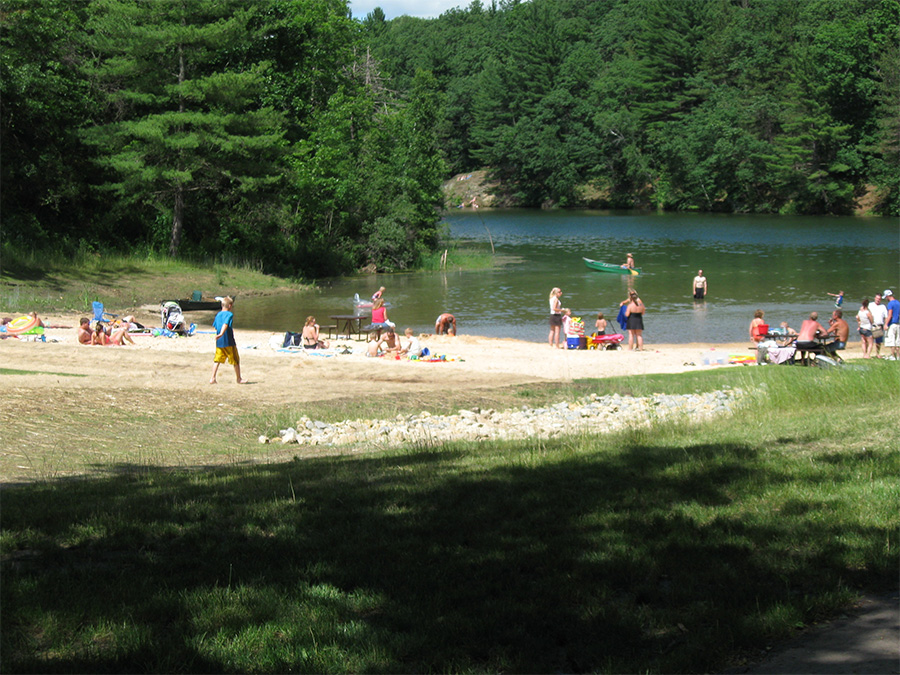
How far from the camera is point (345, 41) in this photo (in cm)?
4644

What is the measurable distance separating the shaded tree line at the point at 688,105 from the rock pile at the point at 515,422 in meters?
69.3

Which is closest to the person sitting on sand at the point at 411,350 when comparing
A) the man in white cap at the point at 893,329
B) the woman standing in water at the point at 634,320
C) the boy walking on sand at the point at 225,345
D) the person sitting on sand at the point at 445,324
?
the person sitting on sand at the point at 445,324

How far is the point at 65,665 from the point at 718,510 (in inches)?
158

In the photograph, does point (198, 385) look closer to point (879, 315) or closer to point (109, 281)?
point (879, 315)

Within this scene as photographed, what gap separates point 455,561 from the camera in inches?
206

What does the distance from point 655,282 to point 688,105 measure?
7973cm

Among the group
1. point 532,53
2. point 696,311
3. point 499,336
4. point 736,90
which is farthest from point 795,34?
point 499,336

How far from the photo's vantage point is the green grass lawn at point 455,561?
421cm

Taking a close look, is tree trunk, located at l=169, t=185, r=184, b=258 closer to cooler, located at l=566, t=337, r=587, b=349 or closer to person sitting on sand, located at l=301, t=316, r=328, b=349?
person sitting on sand, located at l=301, t=316, r=328, b=349

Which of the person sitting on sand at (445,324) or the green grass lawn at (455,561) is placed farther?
the person sitting on sand at (445,324)

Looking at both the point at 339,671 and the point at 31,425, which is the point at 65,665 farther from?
the point at 31,425

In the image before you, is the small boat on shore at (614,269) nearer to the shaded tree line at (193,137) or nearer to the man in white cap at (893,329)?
the shaded tree line at (193,137)

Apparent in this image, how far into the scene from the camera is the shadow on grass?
165 inches

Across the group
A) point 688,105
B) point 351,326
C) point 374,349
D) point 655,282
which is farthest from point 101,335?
point 688,105
